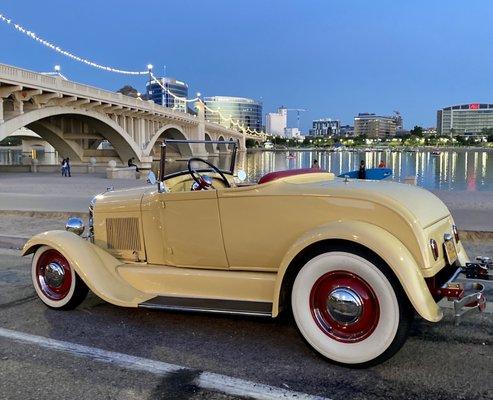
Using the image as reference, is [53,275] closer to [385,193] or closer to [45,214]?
[385,193]

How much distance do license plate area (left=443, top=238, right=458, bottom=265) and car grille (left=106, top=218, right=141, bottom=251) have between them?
2421 millimetres

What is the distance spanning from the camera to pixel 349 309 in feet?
10.7

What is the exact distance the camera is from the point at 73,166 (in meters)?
41.9

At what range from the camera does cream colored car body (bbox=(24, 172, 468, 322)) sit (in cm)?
322

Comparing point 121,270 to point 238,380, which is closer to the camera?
point 238,380

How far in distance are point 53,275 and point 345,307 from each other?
A: 2.67 m

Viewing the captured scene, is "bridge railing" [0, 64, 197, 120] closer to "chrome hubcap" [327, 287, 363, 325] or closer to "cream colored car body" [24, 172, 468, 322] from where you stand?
"cream colored car body" [24, 172, 468, 322]

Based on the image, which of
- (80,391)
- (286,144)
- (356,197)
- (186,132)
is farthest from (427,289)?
A: (286,144)

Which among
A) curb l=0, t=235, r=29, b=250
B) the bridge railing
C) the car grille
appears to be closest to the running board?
the car grille

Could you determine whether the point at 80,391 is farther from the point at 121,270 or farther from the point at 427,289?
the point at 427,289

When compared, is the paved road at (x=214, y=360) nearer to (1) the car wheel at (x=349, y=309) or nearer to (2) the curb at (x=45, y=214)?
(1) the car wheel at (x=349, y=309)

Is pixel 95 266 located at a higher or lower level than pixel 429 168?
higher

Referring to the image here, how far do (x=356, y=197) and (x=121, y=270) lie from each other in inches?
Answer: 80.9

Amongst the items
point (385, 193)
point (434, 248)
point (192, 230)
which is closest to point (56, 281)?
point (192, 230)
